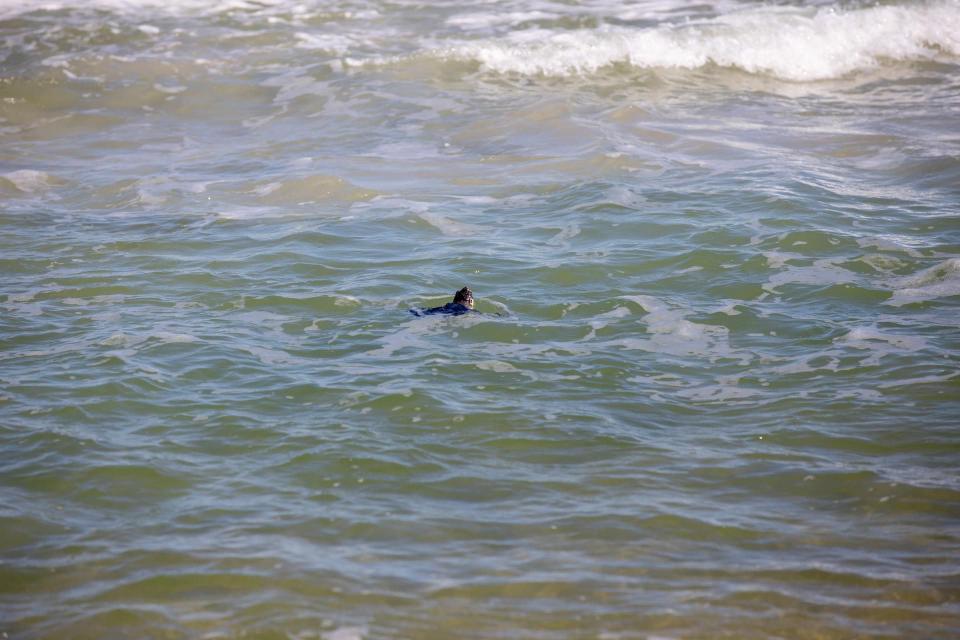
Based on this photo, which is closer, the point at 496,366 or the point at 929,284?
the point at 496,366

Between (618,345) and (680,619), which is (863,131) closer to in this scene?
(618,345)

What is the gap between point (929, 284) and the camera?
9.46 meters

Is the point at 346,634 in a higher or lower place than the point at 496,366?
lower

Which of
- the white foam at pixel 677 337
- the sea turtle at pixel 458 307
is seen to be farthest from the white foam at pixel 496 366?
the white foam at pixel 677 337

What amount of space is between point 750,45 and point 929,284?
33.0ft

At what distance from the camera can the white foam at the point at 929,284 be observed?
9.18 meters

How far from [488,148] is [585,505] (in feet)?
29.5

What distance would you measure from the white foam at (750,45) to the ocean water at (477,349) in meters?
0.19

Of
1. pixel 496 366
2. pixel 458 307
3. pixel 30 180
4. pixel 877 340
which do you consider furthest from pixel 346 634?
pixel 30 180

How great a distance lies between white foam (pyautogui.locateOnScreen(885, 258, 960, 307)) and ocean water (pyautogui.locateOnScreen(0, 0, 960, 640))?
0.13ft

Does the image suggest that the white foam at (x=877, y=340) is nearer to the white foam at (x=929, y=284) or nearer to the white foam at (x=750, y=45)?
the white foam at (x=929, y=284)

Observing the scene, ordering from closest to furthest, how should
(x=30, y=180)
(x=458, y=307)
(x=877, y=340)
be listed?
(x=877, y=340)
(x=458, y=307)
(x=30, y=180)

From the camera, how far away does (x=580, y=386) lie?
758 cm

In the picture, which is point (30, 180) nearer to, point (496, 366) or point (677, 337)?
point (496, 366)
